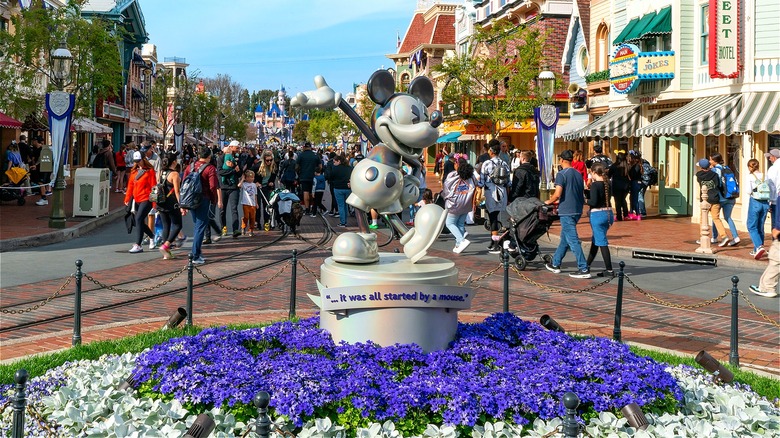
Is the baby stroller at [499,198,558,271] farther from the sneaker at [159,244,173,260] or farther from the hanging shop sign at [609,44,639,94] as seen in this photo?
the hanging shop sign at [609,44,639,94]

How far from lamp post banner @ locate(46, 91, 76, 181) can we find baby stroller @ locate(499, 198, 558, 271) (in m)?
10.3

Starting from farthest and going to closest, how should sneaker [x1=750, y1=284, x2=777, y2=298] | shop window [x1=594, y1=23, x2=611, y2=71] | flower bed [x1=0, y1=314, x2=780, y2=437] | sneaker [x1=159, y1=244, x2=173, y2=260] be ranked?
shop window [x1=594, y1=23, x2=611, y2=71] < sneaker [x1=159, y1=244, x2=173, y2=260] < sneaker [x1=750, y1=284, x2=777, y2=298] < flower bed [x1=0, y1=314, x2=780, y2=437]

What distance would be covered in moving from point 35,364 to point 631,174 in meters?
17.9

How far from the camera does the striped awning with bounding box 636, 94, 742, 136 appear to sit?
20125mm

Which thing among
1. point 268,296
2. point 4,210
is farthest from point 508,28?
point 268,296

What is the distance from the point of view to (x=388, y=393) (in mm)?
5848

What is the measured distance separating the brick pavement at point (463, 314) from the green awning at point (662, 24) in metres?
11.0

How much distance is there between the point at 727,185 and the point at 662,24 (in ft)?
30.6

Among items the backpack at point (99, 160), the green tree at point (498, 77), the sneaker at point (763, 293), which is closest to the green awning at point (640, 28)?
the green tree at point (498, 77)

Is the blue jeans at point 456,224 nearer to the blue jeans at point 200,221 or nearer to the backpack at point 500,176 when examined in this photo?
the backpack at point 500,176

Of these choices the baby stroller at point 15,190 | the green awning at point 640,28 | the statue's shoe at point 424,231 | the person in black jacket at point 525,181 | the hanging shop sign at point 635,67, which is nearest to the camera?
the statue's shoe at point 424,231

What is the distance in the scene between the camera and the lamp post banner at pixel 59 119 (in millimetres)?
18844

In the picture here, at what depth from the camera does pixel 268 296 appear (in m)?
11.2

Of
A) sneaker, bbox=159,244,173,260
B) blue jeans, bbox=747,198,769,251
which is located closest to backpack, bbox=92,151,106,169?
sneaker, bbox=159,244,173,260
